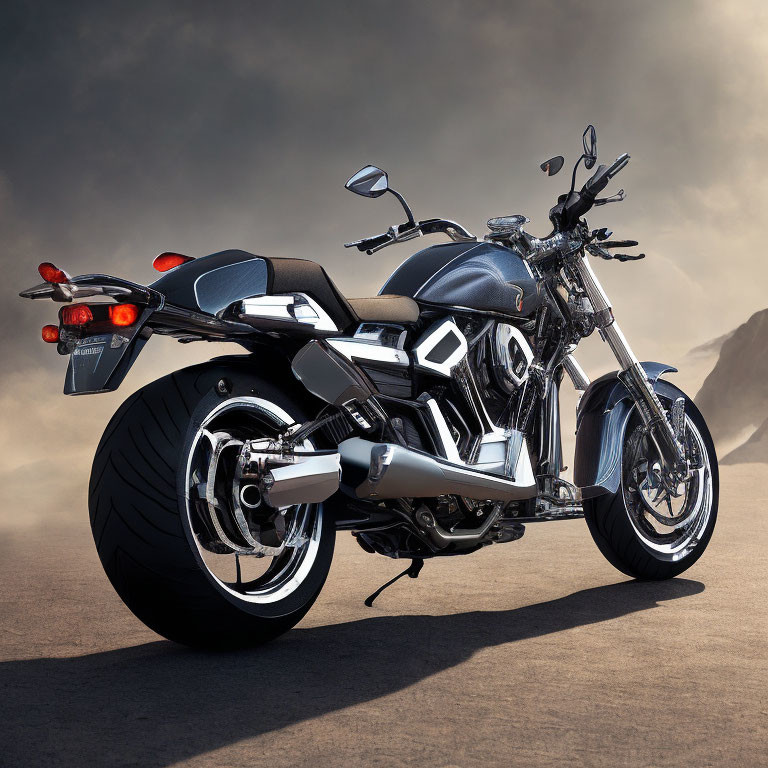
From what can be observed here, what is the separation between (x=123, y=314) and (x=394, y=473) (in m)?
0.90

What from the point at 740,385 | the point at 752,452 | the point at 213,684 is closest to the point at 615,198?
the point at 213,684

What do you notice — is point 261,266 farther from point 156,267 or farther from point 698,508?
point 698,508

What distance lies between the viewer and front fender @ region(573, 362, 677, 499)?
3895mm

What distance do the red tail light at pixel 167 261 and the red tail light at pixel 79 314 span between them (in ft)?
1.30

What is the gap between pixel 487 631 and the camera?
10.2ft

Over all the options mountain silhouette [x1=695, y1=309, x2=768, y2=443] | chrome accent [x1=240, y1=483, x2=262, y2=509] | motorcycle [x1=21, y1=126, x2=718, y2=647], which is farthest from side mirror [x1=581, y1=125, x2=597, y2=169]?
mountain silhouette [x1=695, y1=309, x2=768, y2=443]

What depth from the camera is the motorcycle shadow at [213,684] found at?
6.49 ft

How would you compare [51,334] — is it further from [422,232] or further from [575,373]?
[575,373]

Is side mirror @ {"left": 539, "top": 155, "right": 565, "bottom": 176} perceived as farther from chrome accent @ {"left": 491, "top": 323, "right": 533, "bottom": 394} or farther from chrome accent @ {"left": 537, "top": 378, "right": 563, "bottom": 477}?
chrome accent @ {"left": 537, "top": 378, "right": 563, "bottom": 477}

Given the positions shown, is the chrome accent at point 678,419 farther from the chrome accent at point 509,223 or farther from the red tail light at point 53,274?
the red tail light at point 53,274

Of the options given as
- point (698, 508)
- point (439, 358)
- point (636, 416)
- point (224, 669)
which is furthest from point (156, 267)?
point (698, 508)

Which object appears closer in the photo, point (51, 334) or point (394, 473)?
point (51, 334)

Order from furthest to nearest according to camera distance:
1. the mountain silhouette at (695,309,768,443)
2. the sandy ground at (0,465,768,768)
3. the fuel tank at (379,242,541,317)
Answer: the mountain silhouette at (695,309,768,443)
the fuel tank at (379,242,541,317)
the sandy ground at (0,465,768,768)

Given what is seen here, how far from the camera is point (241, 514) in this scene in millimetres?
2666
